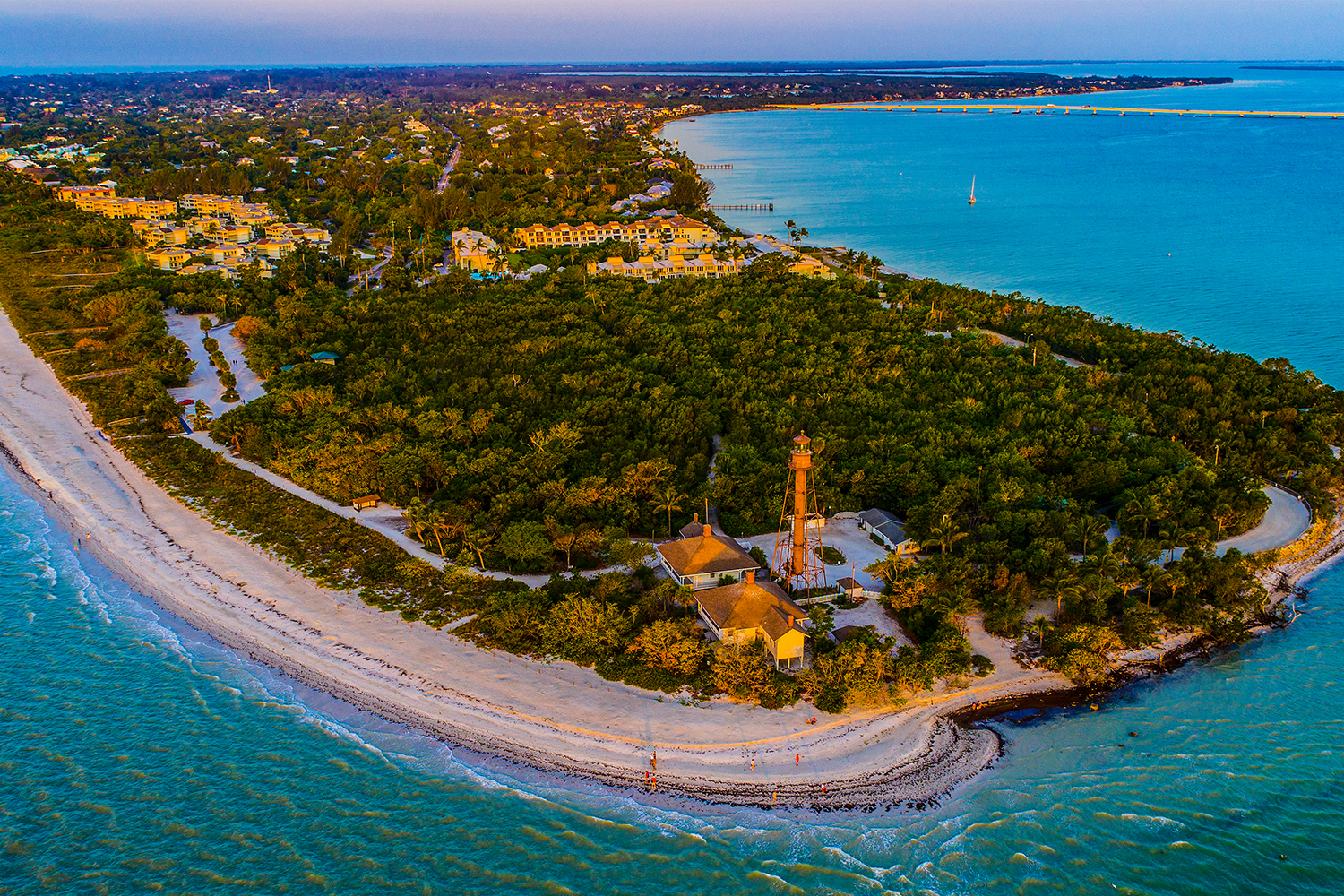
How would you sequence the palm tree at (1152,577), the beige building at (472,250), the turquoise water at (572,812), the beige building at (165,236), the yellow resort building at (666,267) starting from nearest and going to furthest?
the turquoise water at (572,812) < the palm tree at (1152,577) < the yellow resort building at (666,267) < the beige building at (472,250) < the beige building at (165,236)

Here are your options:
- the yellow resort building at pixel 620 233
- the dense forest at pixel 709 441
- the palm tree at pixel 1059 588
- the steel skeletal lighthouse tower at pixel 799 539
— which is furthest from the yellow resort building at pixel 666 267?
the palm tree at pixel 1059 588

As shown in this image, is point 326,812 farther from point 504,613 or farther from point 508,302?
point 508,302

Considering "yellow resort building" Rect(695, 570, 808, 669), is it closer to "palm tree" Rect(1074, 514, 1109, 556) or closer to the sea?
the sea

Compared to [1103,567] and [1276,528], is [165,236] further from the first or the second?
[1276,528]

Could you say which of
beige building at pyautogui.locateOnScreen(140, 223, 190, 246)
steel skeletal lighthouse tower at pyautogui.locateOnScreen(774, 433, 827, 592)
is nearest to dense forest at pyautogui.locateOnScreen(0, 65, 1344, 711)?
steel skeletal lighthouse tower at pyautogui.locateOnScreen(774, 433, 827, 592)

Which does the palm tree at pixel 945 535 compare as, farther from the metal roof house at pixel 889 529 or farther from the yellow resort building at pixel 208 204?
the yellow resort building at pixel 208 204

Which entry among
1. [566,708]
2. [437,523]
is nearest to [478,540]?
[437,523]

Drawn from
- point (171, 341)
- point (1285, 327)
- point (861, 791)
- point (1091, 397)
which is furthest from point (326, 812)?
point (1285, 327)
